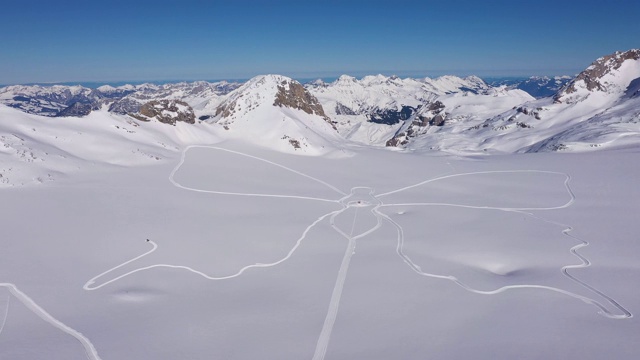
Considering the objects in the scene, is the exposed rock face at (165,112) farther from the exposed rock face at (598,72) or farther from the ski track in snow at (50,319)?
the exposed rock face at (598,72)

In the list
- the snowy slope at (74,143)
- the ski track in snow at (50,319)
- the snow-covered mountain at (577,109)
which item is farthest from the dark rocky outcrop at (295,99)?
the ski track in snow at (50,319)

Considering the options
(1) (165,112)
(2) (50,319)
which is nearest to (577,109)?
(1) (165,112)

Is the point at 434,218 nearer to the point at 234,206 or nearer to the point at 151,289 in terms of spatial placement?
the point at 234,206

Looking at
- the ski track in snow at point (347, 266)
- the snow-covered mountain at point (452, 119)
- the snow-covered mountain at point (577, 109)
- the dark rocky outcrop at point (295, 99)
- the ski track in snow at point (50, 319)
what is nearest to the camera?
the ski track in snow at point (50, 319)

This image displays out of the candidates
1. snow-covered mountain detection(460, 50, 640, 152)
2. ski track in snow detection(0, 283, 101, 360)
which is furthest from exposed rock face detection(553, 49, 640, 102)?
ski track in snow detection(0, 283, 101, 360)

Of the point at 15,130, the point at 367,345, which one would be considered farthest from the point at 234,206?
the point at 15,130
